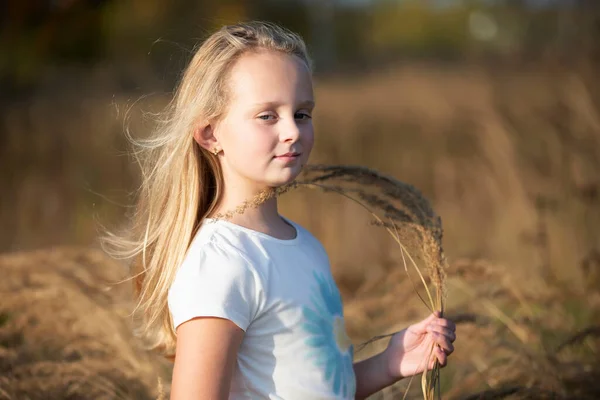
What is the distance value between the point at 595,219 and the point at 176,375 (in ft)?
10.7

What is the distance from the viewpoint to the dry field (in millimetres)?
2607

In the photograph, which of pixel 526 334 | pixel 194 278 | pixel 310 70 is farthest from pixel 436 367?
pixel 526 334

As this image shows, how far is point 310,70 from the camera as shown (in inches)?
76.1

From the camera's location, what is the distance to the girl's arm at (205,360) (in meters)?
1.65

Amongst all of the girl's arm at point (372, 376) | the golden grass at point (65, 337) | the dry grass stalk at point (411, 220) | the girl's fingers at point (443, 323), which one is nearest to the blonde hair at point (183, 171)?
the dry grass stalk at point (411, 220)

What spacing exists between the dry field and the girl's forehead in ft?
2.01

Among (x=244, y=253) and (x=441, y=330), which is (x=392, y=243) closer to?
(x=441, y=330)

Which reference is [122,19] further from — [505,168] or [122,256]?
[122,256]

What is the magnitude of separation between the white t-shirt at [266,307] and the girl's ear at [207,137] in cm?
19

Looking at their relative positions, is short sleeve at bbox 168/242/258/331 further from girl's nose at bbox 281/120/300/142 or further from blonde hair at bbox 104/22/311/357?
girl's nose at bbox 281/120/300/142

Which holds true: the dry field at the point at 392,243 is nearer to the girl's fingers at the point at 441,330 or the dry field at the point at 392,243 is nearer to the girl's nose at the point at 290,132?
the girl's fingers at the point at 441,330

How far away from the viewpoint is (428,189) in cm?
729

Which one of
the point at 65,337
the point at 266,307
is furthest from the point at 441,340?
the point at 65,337

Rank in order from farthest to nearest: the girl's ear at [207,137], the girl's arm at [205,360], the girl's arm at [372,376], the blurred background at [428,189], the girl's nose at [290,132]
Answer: the blurred background at [428,189] → the girl's arm at [372,376] → the girl's ear at [207,137] → the girl's nose at [290,132] → the girl's arm at [205,360]
